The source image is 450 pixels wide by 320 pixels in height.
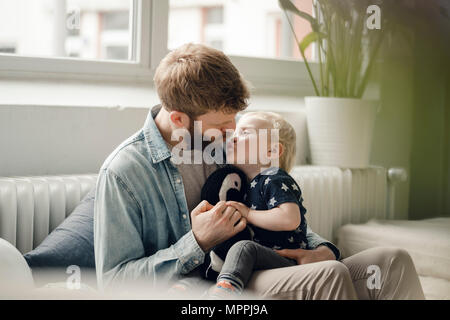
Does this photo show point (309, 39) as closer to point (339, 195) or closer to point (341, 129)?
point (341, 129)

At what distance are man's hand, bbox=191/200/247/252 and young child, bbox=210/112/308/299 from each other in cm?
3

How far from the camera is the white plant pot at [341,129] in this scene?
170 cm

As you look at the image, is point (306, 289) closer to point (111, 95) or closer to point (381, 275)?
point (381, 275)

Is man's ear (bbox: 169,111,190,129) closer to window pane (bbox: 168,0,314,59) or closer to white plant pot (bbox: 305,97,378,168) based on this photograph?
window pane (bbox: 168,0,314,59)

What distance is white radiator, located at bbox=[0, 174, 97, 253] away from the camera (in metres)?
1.15

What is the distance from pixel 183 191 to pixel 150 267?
6.0 inches

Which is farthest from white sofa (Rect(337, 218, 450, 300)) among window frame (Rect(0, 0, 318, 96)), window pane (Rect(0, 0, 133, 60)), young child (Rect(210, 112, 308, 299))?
window pane (Rect(0, 0, 133, 60))

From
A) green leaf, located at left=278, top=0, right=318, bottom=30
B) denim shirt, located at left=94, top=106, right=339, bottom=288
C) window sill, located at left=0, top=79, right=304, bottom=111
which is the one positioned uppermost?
green leaf, located at left=278, top=0, right=318, bottom=30

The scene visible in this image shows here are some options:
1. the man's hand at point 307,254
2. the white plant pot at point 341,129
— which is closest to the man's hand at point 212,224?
the man's hand at point 307,254

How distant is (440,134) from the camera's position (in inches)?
48.9

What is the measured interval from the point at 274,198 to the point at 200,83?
25cm

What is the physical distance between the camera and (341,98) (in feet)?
5.54
